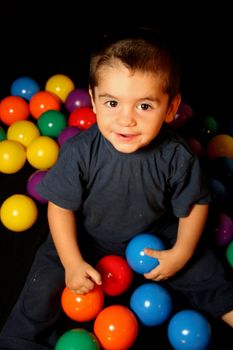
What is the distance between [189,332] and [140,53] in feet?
2.32

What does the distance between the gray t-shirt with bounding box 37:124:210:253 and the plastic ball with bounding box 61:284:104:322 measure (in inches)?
8.2

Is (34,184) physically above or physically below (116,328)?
above

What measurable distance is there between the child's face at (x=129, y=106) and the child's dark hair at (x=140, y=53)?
0.05 feet

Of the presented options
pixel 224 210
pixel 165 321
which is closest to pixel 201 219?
pixel 165 321

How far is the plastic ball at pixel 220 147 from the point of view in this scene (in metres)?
1.65

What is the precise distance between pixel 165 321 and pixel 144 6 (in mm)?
1813

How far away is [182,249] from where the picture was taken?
45.1 inches

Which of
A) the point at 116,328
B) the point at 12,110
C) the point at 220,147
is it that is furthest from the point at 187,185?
the point at 12,110

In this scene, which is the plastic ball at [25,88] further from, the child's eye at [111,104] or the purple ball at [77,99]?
the child's eye at [111,104]

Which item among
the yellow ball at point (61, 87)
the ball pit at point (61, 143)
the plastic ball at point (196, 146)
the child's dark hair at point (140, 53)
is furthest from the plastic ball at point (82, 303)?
the yellow ball at point (61, 87)

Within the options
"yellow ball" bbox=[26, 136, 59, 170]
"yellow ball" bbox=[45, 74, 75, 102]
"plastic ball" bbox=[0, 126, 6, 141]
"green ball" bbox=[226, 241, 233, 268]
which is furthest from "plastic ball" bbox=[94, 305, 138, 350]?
"yellow ball" bbox=[45, 74, 75, 102]

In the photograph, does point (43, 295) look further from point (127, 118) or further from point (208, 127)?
point (208, 127)

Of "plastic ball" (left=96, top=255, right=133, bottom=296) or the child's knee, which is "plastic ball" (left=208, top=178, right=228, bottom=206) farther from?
the child's knee

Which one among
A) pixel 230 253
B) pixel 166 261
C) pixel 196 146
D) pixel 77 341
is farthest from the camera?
pixel 196 146
